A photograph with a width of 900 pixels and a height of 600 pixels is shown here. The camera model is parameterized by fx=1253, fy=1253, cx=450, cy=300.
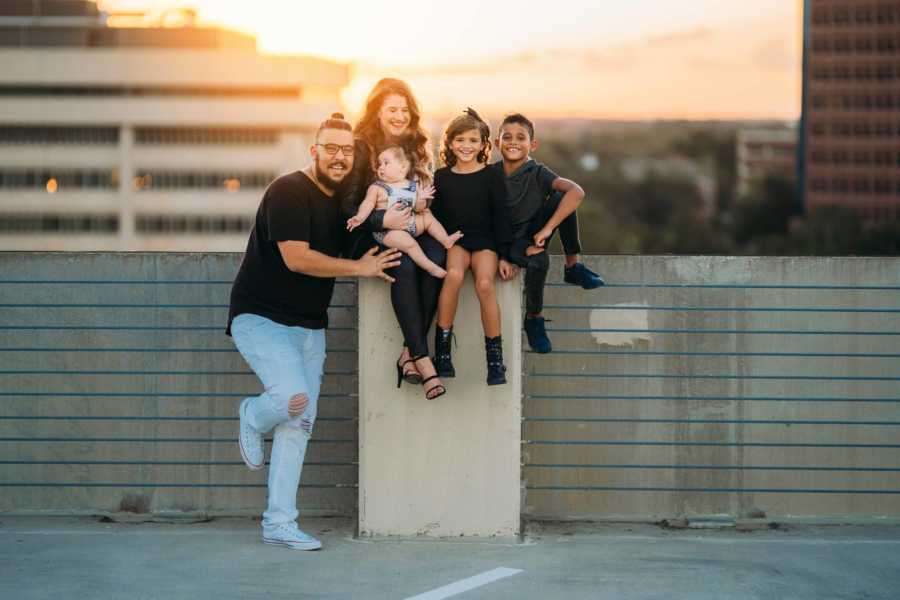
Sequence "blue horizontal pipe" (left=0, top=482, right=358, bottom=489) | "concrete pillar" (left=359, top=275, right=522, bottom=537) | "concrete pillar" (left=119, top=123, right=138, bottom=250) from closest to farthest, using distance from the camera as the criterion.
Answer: "concrete pillar" (left=359, top=275, right=522, bottom=537) < "blue horizontal pipe" (left=0, top=482, right=358, bottom=489) < "concrete pillar" (left=119, top=123, right=138, bottom=250)

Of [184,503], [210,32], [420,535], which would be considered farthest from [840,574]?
[210,32]

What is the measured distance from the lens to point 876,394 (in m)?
7.50

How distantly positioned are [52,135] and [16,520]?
111742 mm

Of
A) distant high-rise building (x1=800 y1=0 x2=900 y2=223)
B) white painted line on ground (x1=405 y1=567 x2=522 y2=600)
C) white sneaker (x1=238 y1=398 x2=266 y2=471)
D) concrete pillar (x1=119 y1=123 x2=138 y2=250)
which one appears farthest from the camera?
distant high-rise building (x1=800 y1=0 x2=900 y2=223)

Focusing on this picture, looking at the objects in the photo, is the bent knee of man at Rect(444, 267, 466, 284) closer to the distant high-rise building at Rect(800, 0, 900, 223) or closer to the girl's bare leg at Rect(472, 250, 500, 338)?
the girl's bare leg at Rect(472, 250, 500, 338)

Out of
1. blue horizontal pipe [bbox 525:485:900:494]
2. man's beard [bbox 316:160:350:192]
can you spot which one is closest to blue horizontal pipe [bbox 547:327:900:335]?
blue horizontal pipe [bbox 525:485:900:494]

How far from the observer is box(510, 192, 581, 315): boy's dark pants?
6.46 metres

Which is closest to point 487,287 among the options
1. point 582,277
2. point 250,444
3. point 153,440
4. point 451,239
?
point 451,239

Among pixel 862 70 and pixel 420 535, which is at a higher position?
pixel 862 70

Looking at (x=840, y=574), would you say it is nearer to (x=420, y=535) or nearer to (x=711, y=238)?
(x=420, y=535)

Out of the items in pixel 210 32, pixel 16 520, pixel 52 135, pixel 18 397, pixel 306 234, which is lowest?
pixel 16 520

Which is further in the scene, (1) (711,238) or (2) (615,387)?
(1) (711,238)

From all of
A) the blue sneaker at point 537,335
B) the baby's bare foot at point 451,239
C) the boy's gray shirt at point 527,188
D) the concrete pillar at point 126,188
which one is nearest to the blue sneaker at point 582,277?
the blue sneaker at point 537,335

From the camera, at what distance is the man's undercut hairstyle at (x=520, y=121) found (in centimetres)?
654
